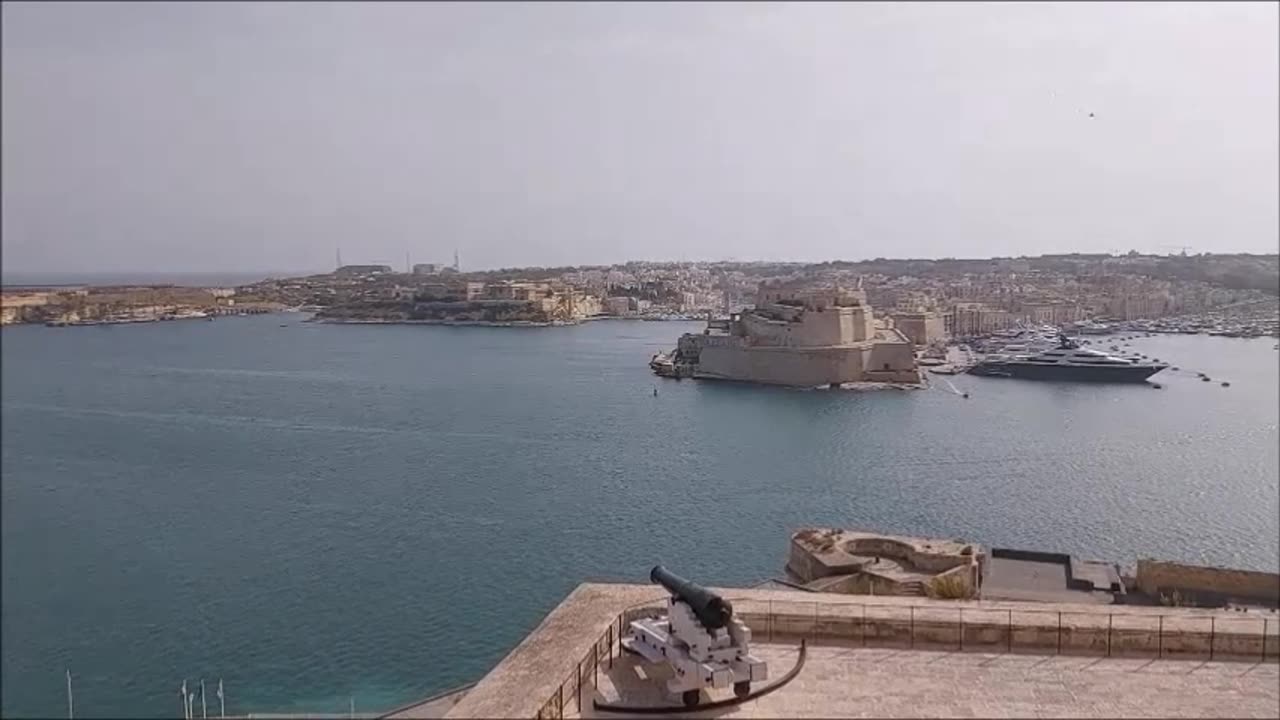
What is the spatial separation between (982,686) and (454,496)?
9.79m

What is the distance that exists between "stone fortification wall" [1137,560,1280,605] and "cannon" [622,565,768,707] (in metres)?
4.60

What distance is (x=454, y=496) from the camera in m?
12.2

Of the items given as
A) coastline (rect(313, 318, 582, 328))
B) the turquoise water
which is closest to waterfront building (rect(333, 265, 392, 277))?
coastline (rect(313, 318, 582, 328))

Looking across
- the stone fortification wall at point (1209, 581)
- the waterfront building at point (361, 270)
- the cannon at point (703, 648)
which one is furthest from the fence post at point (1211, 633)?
the waterfront building at point (361, 270)

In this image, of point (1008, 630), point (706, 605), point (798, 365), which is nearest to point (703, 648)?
point (706, 605)

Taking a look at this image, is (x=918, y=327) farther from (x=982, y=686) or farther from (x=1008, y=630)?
(x=982, y=686)

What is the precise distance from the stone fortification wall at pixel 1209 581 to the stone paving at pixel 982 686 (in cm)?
328

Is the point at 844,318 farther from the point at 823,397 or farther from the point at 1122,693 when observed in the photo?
the point at 1122,693

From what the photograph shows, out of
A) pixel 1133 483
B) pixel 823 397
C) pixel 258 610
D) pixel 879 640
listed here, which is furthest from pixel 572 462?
pixel 879 640

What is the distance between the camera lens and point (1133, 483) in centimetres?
1301

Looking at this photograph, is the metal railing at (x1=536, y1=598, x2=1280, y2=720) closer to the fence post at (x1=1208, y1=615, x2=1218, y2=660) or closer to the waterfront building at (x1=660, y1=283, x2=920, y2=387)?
the fence post at (x1=1208, y1=615, x2=1218, y2=660)

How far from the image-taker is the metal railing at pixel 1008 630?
3285 millimetres

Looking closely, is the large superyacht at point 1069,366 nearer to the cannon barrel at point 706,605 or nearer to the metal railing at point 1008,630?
the metal railing at point 1008,630

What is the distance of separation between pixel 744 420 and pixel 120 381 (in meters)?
13.4
